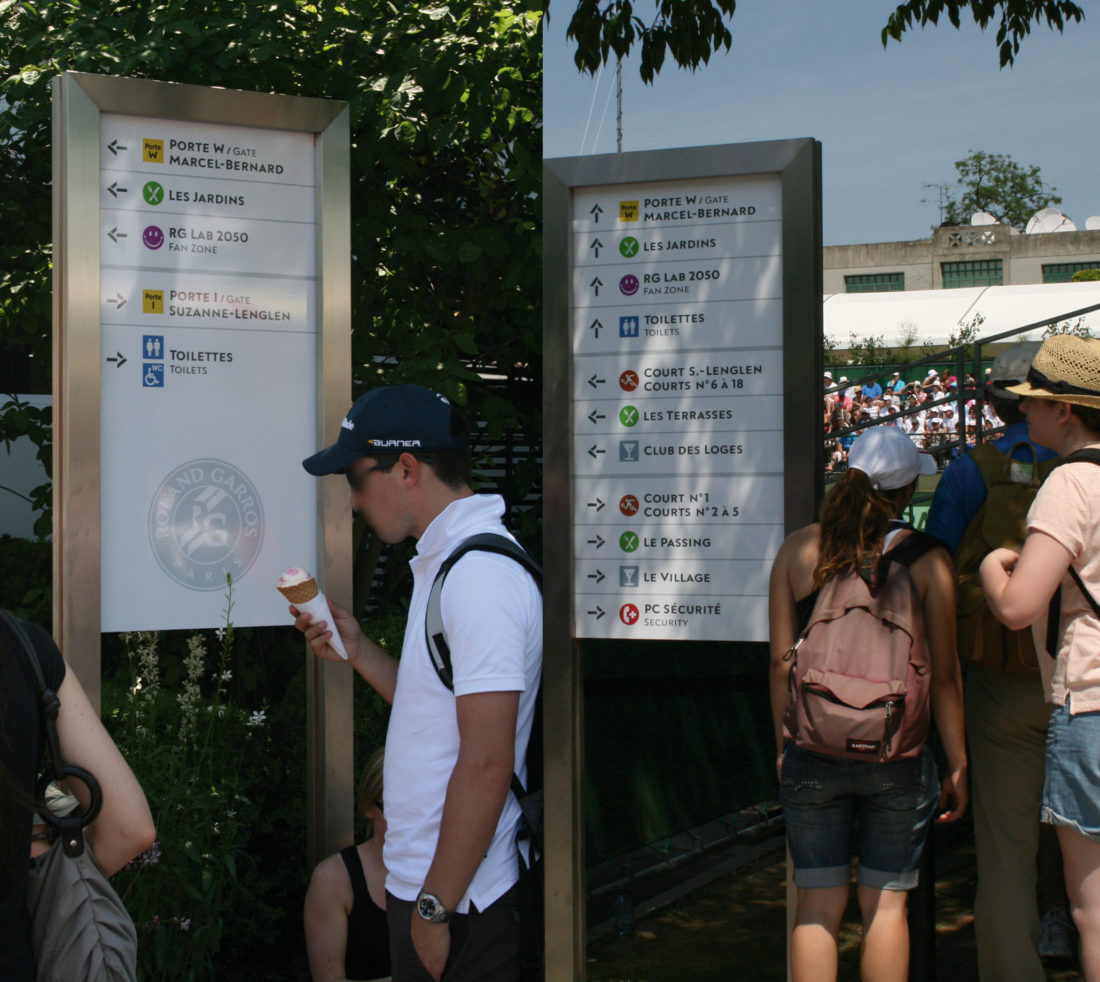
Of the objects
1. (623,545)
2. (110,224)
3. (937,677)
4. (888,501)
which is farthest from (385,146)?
(937,677)

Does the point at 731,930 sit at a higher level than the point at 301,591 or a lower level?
lower

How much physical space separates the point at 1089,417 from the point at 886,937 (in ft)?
4.30

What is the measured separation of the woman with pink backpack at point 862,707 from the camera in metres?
2.84

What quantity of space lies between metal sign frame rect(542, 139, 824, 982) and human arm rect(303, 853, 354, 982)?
58cm

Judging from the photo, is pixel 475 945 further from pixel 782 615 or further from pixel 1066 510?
pixel 1066 510

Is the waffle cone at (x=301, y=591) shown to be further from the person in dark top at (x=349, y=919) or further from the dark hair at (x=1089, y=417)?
the dark hair at (x=1089, y=417)

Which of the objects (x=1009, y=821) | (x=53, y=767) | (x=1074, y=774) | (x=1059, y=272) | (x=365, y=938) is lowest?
(x=365, y=938)

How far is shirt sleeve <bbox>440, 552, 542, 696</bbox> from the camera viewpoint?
2.23 metres

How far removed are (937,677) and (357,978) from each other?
5.85 feet

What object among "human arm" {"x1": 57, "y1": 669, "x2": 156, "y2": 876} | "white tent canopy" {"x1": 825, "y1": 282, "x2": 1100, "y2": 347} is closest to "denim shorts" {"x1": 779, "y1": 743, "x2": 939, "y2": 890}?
"human arm" {"x1": 57, "y1": 669, "x2": 156, "y2": 876}

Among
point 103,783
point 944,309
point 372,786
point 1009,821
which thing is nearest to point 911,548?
point 1009,821

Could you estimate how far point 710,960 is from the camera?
4.48 metres

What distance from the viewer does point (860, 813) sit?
299cm

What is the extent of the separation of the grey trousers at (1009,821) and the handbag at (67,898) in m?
2.50
